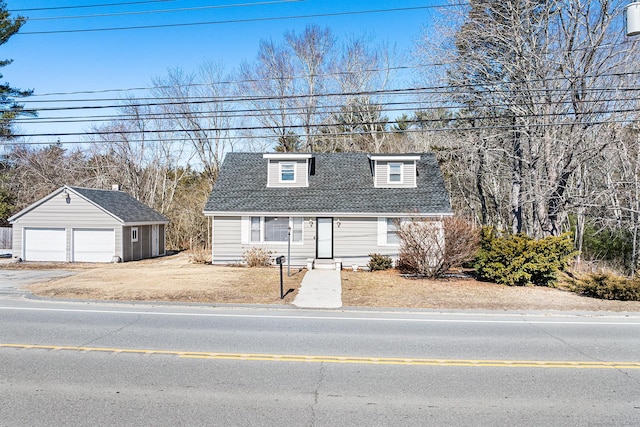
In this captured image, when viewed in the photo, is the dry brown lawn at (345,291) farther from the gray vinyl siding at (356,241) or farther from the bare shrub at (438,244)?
the gray vinyl siding at (356,241)

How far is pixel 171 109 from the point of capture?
38.4m

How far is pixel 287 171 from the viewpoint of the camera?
2400 cm

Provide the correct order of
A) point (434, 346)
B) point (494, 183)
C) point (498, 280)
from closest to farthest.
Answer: point (434, 346)
point (498, 280)
point (494, 183)

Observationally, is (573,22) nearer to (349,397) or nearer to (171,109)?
(349,397)

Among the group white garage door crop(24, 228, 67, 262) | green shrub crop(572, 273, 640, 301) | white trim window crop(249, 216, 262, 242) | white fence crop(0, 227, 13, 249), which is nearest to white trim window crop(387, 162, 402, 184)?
white trim window crop(249, 216, 262, 242)

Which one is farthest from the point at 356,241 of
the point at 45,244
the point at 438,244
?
the point at 45,244

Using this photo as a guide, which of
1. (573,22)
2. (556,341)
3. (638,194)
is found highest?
(573,22)

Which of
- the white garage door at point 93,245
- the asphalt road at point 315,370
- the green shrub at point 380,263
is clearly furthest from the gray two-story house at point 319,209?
the asphalt road at point 315,370

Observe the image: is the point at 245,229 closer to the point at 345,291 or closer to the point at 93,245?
the point at 345,291

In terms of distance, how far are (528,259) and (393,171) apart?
937 cm

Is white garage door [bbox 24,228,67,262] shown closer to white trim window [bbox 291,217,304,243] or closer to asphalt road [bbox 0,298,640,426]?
white trim window [bbox 291,217,304,243]

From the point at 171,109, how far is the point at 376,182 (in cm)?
2310

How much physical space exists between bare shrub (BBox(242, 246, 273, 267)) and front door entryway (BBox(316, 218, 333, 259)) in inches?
99.5

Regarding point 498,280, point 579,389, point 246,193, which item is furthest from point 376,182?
point 579,389
